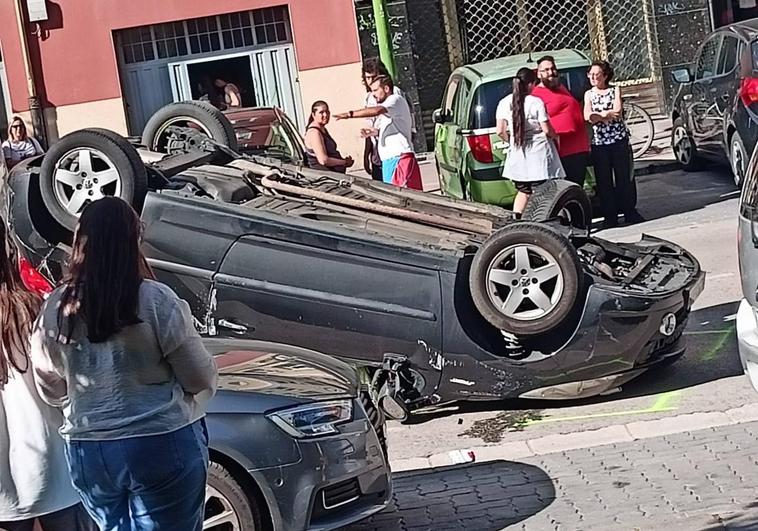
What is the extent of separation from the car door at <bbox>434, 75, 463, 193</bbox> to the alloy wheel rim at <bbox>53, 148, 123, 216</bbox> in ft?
19.8

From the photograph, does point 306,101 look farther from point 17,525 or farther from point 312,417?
point 17,525

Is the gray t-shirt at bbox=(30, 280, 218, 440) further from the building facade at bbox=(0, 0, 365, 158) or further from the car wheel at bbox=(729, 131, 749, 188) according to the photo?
the building facade at bbox=(0, 0, 365, 158)

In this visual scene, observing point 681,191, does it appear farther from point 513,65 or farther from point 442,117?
point 442,117

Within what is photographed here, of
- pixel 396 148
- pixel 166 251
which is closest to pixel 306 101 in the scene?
pixel 396 148

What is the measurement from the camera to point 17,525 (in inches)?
160

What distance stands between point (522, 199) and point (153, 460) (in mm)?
8050

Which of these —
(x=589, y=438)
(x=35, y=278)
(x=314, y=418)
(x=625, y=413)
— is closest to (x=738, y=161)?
(x=625, y=413)

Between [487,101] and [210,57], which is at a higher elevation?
[210,57]

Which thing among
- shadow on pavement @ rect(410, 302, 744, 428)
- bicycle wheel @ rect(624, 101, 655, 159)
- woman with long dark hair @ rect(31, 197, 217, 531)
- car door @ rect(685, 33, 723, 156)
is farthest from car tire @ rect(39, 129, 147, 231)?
bicycle wheel @ rect(624, 101, 655, 159)

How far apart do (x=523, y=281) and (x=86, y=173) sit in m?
2.65

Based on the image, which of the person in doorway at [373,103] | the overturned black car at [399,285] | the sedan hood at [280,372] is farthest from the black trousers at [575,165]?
the sedan hood at [280,372]

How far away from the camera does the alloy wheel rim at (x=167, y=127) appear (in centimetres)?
Result: 938

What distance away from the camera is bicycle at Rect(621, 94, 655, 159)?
17750 millimetres

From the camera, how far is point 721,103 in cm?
1406
